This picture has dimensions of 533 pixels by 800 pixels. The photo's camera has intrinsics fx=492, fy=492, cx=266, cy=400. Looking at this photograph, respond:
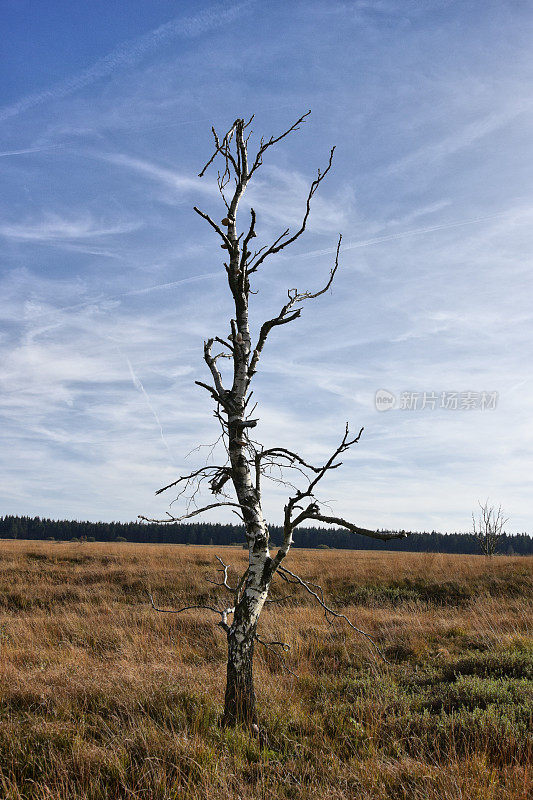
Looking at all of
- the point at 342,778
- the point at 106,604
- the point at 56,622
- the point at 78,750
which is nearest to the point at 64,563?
the point at 106,604

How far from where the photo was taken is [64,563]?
19.6 metres

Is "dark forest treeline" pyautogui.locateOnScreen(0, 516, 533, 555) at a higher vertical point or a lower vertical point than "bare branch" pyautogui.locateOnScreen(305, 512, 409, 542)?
lower

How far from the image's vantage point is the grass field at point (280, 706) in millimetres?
4066

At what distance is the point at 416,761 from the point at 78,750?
303 centimetres

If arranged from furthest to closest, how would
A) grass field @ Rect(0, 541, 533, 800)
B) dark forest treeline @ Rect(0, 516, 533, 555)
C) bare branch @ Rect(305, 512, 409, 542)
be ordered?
dark forest treeline @ Rect(0, 516, 533, 555) < bare branch @ Rect(305, 512, 409, 542) < grass field @ Rect(0, 541, 533, 800)

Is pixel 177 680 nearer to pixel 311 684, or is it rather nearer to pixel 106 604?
pixel 311 684

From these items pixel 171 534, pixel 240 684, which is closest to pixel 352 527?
pixel 240 684

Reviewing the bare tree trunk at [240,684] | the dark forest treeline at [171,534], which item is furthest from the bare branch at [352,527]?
the dark forest treeline at [171,534]

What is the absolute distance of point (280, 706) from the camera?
566 cm

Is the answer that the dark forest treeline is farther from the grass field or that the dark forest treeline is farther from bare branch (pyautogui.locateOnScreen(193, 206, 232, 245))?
bare branch (pyautogui.locateOnScreen(193, 206, 232, 245))

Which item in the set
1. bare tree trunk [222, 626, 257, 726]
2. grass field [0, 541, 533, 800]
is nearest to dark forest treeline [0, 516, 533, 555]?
grass field [0, 541, 533, 800]

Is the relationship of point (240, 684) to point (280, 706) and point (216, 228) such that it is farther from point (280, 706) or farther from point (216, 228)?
point (216, 228)

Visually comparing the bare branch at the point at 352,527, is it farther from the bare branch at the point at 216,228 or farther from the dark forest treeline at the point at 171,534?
the dark forest treeline at the point at 171,534

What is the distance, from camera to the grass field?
407 centimetres
